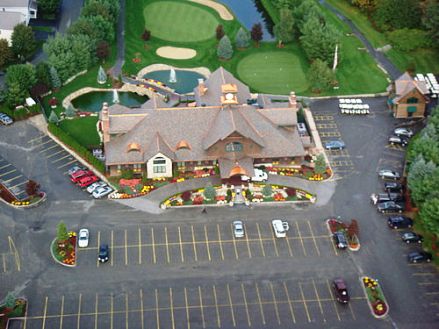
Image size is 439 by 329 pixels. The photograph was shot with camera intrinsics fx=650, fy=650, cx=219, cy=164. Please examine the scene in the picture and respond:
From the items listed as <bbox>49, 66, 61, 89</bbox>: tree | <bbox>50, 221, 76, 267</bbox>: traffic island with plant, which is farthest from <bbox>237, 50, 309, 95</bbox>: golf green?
<bbox>50, 221, 76, 267</bbox>: traffic island with plant

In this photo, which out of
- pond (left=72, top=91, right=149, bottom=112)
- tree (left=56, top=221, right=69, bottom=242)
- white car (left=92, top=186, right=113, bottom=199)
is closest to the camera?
tree (left=56, top=221, right=69, bottom=242)

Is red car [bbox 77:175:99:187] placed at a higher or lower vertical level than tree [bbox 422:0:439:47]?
lower

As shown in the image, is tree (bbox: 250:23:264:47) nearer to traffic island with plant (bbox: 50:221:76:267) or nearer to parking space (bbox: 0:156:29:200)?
parking space (bbox: 0:156:29:200)

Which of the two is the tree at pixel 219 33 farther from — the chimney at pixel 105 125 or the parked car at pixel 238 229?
the parked car at pixel 238 229

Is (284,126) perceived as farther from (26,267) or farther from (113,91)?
(26,267)

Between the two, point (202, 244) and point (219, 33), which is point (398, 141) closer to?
point (202, 244)

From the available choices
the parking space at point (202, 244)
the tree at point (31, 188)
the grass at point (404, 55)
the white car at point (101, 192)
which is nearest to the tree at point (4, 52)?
the tree at point (31, 188)
